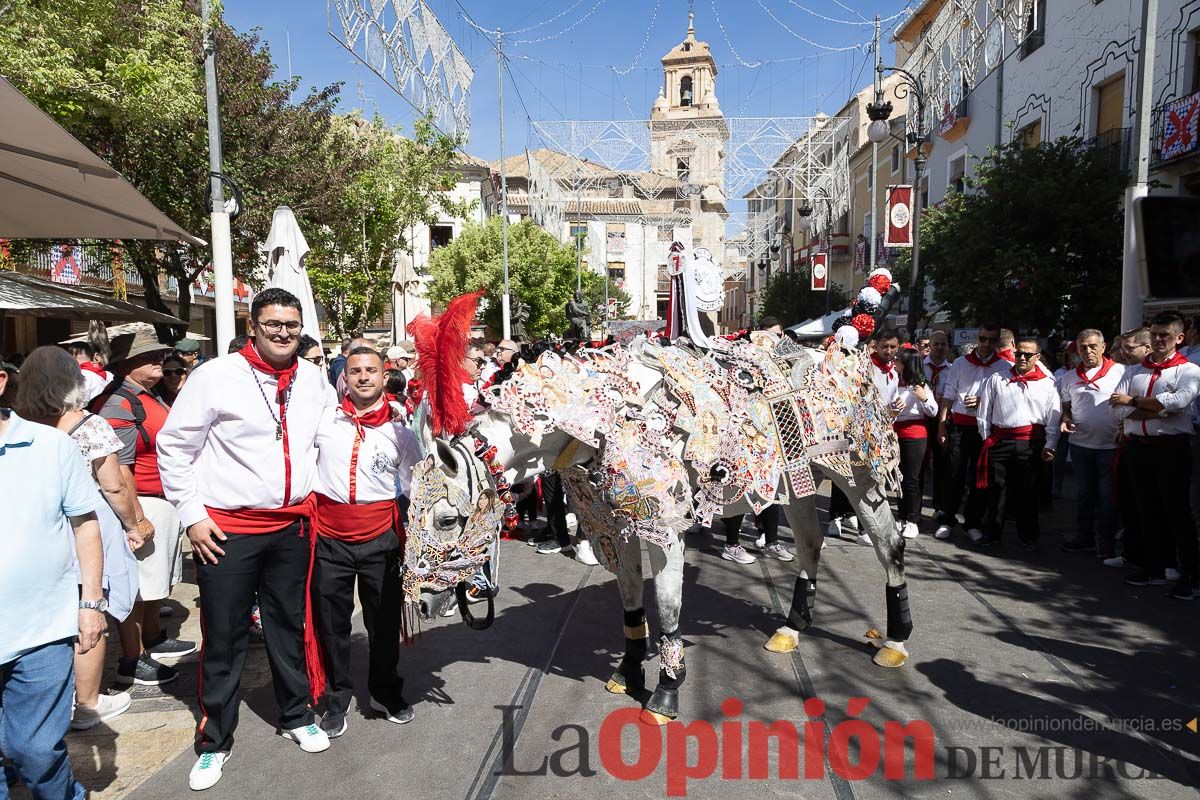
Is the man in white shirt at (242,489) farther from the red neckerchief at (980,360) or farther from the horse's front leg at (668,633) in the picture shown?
the red neckerchief at (980,360)

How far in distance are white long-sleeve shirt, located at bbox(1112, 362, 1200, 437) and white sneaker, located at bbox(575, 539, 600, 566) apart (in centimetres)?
417

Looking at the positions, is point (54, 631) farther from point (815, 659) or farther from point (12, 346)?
point (12, 346)

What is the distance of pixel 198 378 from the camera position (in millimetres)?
2902

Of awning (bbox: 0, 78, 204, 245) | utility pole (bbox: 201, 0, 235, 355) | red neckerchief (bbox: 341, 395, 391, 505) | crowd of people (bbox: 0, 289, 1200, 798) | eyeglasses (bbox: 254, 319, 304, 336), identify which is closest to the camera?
crowd of people (bbox: 0, 289, 1200, 798)

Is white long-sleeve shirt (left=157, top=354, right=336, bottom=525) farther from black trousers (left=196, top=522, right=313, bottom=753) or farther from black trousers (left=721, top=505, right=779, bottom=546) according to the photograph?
black trousers (left=721, top=505, right=779, bottom=546)

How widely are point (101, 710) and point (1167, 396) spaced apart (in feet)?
22.2

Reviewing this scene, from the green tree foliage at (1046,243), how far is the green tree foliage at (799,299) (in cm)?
1813

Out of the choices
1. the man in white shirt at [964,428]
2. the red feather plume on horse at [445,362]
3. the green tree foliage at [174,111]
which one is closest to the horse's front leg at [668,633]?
the red feather plume on horse at [445,362]

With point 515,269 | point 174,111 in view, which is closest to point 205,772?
point 174,111

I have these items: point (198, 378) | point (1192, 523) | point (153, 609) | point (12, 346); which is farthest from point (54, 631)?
point (12, 346)

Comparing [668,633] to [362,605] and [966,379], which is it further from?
[966,379]

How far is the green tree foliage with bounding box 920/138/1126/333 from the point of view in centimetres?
1271

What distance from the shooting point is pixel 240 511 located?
301cm

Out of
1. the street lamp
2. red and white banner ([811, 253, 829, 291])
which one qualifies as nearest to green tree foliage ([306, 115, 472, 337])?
the street lamp
